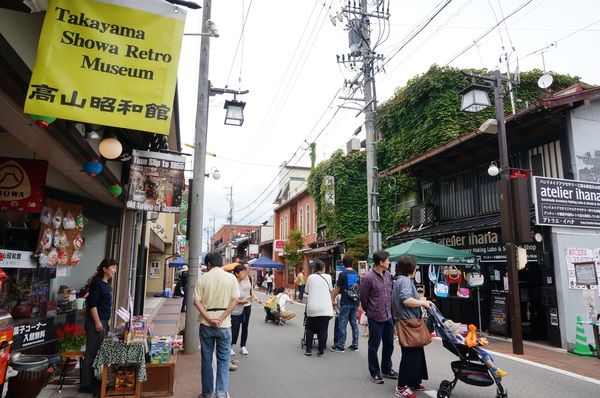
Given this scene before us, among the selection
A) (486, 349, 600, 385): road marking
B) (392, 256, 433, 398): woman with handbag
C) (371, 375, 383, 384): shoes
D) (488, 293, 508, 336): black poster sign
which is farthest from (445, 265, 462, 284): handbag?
(392, 256, 433, 398): woman with handbag

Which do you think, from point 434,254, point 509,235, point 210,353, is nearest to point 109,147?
point 210,353

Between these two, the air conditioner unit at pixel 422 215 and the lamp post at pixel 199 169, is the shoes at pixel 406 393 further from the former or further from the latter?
the air conditioner unit at pixel 422 215

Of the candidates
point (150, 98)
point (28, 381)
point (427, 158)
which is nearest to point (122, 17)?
point (150, 98)

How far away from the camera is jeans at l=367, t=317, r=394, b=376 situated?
257 inches

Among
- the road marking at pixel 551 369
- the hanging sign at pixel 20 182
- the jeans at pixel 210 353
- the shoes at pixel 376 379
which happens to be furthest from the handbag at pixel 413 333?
the hanging sign at pixel 20 182

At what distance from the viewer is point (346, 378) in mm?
6766

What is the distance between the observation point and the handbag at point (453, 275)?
515 inches

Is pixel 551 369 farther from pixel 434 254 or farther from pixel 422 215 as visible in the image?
pixel 422 215

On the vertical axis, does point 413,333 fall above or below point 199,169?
below

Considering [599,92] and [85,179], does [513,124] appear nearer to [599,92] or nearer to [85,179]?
[599,92]

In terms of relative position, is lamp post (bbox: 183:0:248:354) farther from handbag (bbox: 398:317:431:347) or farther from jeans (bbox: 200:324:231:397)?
handbag (bbox: 398:317:431:347)

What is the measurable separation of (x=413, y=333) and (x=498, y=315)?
7361 mm

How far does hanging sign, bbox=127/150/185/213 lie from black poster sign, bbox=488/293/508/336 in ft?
30.0

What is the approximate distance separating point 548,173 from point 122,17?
11.3 m
